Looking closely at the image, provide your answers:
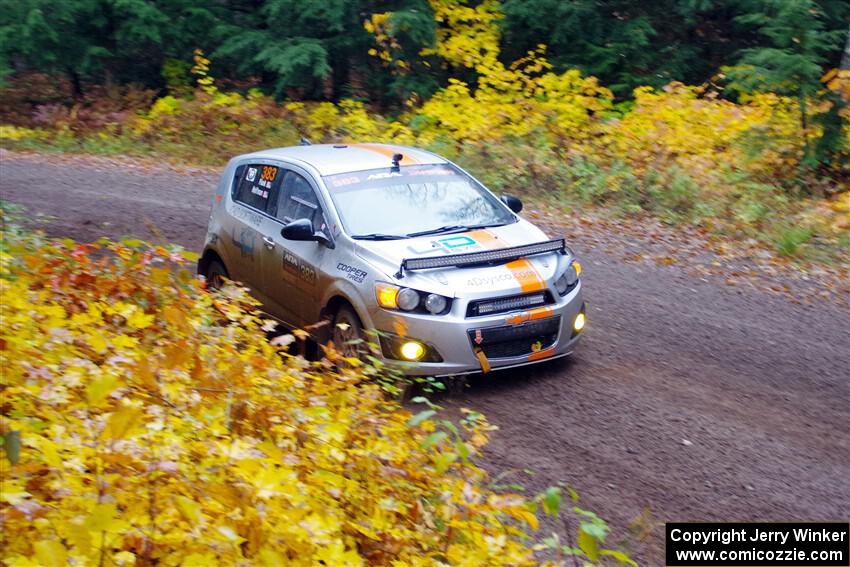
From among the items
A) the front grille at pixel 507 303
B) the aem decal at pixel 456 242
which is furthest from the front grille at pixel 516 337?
the aem decal at pixel 456 242

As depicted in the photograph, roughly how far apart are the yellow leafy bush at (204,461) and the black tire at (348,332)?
Result: 4.34 ft

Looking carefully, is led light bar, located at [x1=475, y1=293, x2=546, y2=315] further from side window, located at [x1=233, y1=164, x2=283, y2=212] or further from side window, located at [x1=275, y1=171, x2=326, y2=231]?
side window, located at [x1=233, y1=164, x2=283, y2=212]

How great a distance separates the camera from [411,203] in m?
8.55

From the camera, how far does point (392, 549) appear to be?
4.23 meters

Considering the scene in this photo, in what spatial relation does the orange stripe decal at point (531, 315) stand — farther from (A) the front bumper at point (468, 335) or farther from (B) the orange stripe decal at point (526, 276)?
(B) the orange stripe decal at point (526, 276)

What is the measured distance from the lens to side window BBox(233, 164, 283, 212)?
9203mm

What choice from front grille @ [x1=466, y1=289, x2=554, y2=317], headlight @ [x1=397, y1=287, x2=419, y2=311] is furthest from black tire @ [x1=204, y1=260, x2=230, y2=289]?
front grille @ [x1=466, y1=289, x2=554, y2=317]

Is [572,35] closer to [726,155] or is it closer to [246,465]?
[726,155]

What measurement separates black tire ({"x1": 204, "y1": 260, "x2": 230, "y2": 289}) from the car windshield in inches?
79.3

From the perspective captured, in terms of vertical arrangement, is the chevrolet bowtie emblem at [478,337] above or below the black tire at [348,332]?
above

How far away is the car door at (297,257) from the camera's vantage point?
26.9 ft

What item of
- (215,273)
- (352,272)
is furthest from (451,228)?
(215,273)

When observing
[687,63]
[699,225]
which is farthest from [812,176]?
[687,63]

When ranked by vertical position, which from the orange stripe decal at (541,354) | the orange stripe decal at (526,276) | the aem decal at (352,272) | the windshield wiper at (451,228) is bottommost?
the orange stripe decal at (541,354)
